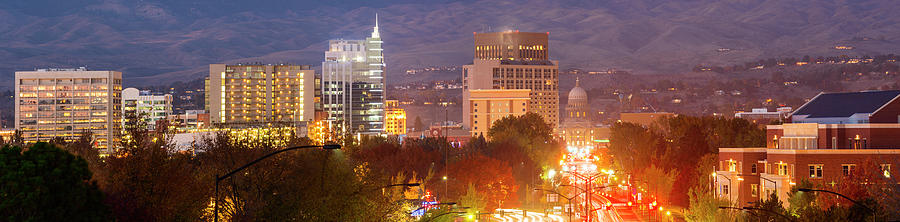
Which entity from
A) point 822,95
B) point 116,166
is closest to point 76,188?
point 116,166

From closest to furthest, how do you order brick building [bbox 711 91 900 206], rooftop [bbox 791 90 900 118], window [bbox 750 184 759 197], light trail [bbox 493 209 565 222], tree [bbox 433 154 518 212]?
1. brick building [bbox 711 91 900 206]
2. light trail [bbox 493 209 565 222]
3. window [bbox 750 184 759 197]
4. rooftop [bbox 791 90 900 118]
5. tree [bbox 433 154 518 212]

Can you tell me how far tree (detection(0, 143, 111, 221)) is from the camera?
132 feet

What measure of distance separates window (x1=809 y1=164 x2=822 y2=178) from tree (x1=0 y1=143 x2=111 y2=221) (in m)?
85.6

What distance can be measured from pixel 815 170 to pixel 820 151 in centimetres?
205

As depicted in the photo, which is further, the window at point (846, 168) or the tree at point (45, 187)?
the window at point (846, 168)

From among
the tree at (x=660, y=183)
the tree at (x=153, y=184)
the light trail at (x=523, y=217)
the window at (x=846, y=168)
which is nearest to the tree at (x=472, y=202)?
the light trail at (x=523, y=217)

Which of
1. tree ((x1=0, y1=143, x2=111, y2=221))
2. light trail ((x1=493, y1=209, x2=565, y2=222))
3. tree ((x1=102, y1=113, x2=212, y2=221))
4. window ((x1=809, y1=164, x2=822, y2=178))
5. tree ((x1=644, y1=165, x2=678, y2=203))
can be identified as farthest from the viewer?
tree ((x1=644, y1=165, x2=678, y2=203))

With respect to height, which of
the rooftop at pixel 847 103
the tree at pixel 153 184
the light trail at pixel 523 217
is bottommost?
the light trail at pixel 523 217

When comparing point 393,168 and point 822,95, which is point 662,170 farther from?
point 393,168

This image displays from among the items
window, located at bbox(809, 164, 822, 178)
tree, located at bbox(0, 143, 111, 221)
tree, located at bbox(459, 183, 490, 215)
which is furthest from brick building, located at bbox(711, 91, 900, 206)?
tree, located at bbox(0, 143, 111, 221)

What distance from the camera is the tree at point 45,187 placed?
40.3 m

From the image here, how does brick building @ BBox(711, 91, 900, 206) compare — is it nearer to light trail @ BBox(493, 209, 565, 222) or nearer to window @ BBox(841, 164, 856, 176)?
window @ BBox(841, 164, 856, 176)

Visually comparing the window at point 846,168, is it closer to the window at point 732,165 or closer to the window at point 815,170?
the window at point 815,170

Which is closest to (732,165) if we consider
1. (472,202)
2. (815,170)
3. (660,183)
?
(660,183)
